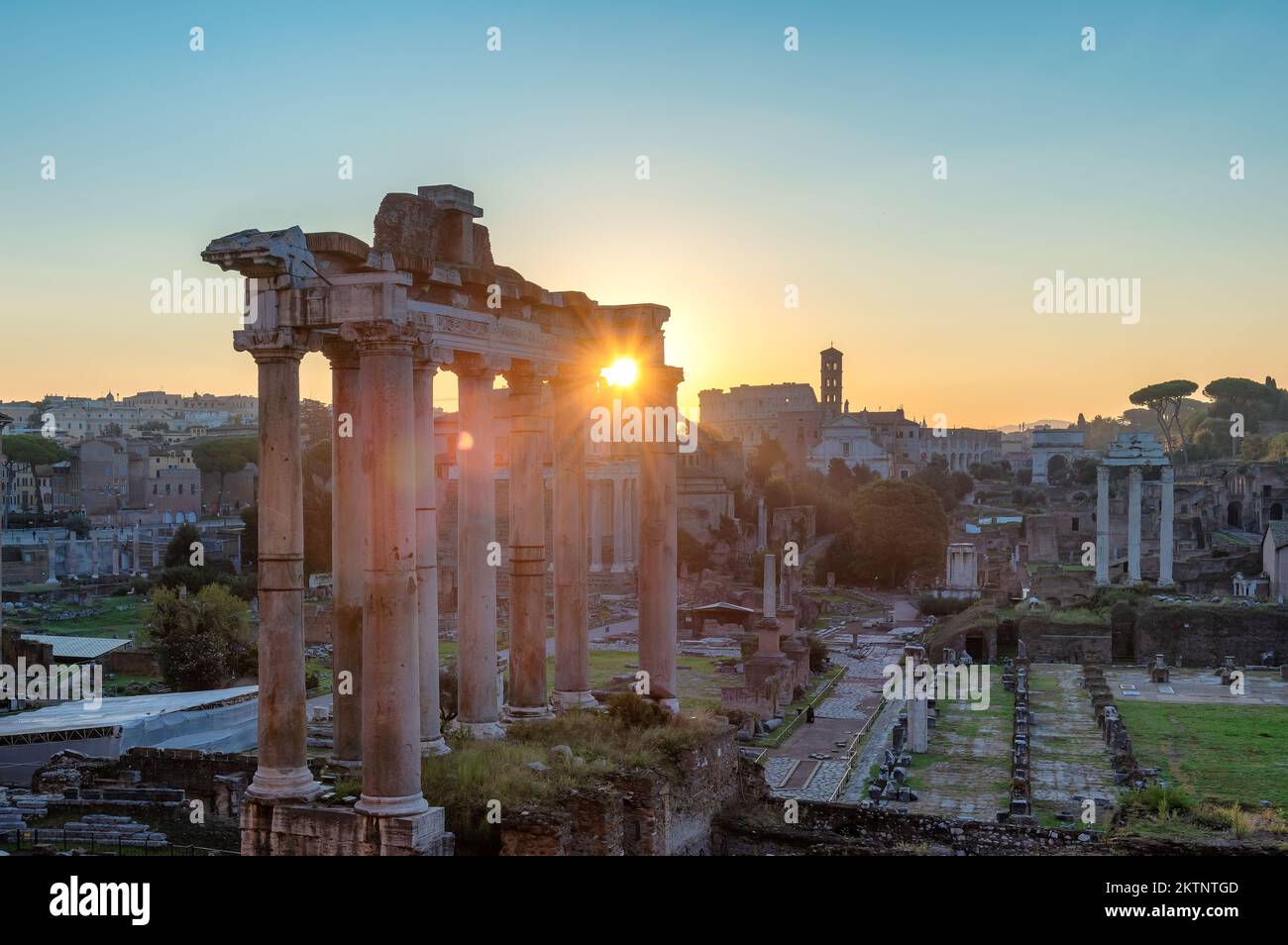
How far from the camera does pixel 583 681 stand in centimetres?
1723

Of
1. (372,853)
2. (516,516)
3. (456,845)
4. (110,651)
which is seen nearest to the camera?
(372,853)

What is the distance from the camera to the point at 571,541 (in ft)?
55.5

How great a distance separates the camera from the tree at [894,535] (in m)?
71.1

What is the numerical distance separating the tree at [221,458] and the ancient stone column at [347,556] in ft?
256

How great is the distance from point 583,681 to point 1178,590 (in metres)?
47.3

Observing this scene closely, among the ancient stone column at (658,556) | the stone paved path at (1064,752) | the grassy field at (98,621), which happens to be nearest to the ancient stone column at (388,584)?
the ancient stone column at (658,556)

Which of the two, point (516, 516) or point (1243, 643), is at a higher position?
point (516, 516)

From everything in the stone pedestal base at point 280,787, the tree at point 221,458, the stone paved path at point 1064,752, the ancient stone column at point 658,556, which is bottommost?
the stone paved path at point 1064,752

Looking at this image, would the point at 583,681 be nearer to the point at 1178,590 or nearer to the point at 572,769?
the point at 572,769

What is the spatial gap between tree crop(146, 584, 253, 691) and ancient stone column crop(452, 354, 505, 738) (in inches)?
956

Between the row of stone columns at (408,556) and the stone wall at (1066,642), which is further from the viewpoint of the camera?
the stone wall at (1066,642)

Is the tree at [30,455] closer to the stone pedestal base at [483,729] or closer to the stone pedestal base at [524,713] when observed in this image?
the stone pedestal base at [524,713]
